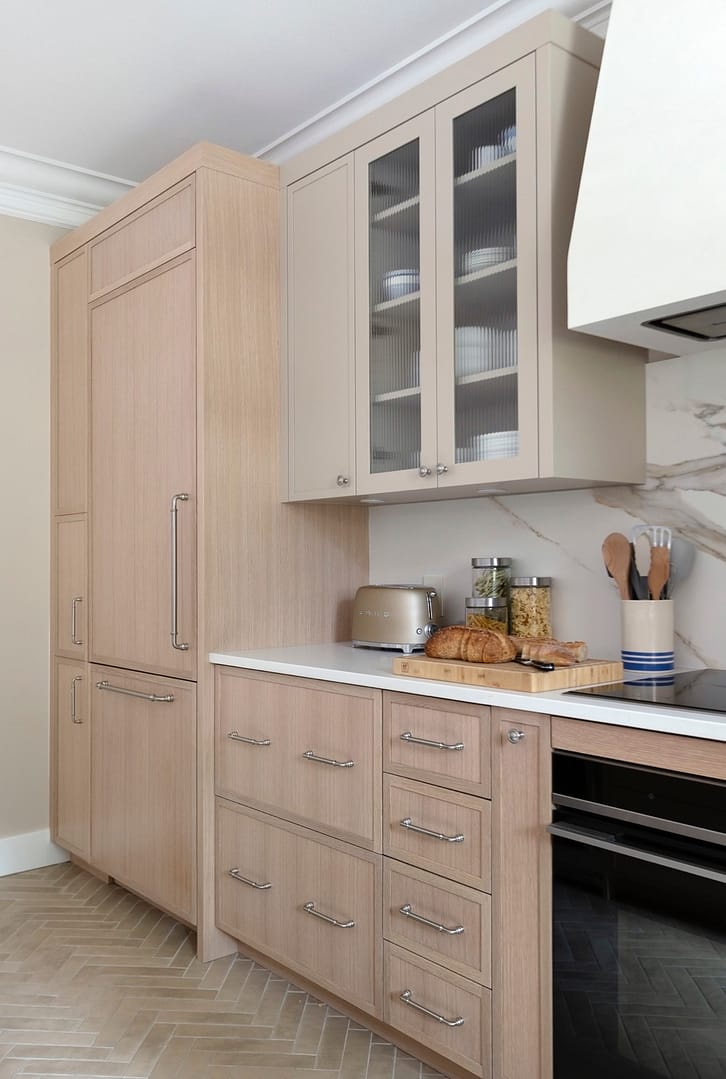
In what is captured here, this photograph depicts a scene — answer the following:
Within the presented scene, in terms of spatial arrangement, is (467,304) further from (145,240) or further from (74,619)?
(74,619)

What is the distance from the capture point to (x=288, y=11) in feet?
8.20

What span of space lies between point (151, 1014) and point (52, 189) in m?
2.96

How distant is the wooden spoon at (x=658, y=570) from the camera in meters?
2.16

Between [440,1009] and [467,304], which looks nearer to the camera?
[440,1009]

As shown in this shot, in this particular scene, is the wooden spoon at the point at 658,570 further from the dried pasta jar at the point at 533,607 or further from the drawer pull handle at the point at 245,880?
the drawer pull handle at the point at 245,880

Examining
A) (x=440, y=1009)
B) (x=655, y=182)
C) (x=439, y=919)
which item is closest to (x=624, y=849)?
(x=439, y=919)

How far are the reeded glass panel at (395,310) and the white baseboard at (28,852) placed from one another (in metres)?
2.15

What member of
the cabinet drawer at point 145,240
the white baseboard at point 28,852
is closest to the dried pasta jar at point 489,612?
the cabinet drawer at point 145,240

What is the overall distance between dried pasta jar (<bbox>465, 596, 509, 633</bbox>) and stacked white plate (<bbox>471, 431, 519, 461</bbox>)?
0.44 meters

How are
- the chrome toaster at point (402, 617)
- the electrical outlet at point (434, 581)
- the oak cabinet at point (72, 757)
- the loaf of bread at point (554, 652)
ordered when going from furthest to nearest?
the oak cabinet at point (72, 757)
the electrical outlet at point (434, 581)
the chrome toaster at point (402, 617)
the loaf of bread at point (554, 652)

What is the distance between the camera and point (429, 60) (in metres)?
2.72

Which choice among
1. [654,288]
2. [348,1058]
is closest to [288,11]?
[654,288]

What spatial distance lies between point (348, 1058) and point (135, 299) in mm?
2353

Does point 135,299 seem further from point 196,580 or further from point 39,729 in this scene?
point 39,729
